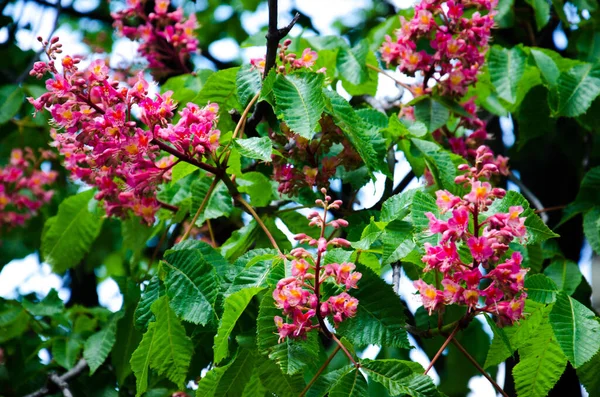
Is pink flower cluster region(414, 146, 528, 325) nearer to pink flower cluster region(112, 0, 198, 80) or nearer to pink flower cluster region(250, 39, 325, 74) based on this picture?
pink flower cluster region(250, 39, 325, 74)

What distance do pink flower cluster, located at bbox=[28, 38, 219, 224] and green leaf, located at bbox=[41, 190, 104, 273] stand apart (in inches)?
37.5

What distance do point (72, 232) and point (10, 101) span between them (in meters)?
0.98

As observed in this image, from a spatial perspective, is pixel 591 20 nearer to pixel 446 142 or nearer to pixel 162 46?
pixel 446 142

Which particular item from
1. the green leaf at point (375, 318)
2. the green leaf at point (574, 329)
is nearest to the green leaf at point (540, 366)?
the green leaf at point (574, 329)

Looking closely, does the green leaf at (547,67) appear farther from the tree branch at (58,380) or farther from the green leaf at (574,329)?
the tree branch at (58,380)

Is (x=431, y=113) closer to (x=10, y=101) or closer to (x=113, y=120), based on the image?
(x=113, y=120)

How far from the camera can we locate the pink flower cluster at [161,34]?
321 centimetres

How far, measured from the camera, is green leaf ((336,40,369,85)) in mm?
2832

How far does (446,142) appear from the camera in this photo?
3.11 meters

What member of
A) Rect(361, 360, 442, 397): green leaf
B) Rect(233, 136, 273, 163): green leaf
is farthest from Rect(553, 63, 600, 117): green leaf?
Rect(361, 360, 442, 397): green leaf

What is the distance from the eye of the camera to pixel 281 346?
181 cm

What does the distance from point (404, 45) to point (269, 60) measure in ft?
2.52

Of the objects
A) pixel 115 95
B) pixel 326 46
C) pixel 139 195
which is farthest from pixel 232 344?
pixel 326 46

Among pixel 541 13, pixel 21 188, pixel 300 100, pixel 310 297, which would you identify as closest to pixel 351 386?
pixel 310 297
